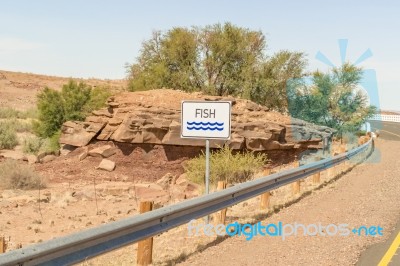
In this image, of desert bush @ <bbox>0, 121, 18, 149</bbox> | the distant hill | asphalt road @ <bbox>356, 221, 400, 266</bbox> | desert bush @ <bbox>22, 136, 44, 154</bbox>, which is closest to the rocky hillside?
desert bush @ <bbox>22, 136, 44, 154</bbox>

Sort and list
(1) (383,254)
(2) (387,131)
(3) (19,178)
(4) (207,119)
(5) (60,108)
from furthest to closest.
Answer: (2) (387,131) < (5) (60,108) < (3) (19,178) < (4) (207,119) < (1) (383,254)

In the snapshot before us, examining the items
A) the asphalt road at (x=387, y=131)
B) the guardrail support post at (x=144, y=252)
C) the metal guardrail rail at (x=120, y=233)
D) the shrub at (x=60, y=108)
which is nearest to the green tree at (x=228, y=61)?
the shrub at (x=60, y=108)

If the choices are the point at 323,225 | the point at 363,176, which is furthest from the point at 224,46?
the point at 323,225

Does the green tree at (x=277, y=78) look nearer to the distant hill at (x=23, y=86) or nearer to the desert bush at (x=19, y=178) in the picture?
the desert bush at (x=19, y=178)

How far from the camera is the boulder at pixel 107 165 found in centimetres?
2619

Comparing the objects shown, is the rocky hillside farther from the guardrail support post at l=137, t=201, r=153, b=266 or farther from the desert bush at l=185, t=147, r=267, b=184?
A: the guardrail support post at l=137, t=201, r=153, b=266

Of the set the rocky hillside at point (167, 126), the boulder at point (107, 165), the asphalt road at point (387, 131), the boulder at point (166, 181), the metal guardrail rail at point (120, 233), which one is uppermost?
the rocky hillside at point (167, 126)

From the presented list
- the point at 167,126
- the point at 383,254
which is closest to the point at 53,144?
the point at 167,126

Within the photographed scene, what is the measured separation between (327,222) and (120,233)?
539 cm

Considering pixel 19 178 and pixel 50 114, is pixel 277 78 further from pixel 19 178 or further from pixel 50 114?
pixel 19 178

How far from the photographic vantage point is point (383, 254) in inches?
337

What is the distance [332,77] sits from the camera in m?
38.3

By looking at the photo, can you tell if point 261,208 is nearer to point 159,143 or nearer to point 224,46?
point 159,143

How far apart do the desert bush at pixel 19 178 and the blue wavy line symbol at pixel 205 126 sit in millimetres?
13806
